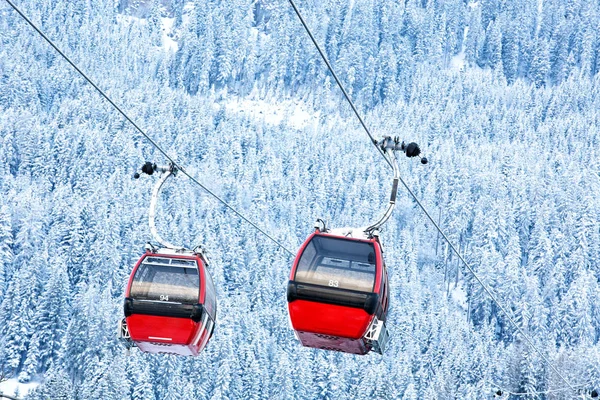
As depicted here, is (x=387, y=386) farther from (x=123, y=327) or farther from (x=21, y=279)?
(x=123, y=327)

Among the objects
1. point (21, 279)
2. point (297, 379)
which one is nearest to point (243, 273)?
point (21, 279)

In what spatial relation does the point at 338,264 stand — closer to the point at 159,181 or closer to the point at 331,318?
the point at 331,318

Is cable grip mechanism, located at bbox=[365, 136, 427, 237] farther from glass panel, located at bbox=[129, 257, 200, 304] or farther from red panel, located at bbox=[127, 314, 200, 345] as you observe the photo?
red panel, located at bbox=[127, 314, 200, 345]

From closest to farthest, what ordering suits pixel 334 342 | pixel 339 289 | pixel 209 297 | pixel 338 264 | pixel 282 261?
pixel 339 289, pixel 338 264, pixel 334 342, pixel 209 297, pixel 282 261

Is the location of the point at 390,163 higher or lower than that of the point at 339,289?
higher

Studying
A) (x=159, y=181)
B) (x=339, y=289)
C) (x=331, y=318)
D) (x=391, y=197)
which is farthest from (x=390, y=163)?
(x=159, y=181)

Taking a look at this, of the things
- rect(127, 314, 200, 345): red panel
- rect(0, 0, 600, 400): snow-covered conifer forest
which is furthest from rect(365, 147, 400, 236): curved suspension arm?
rect(0, 0, 600, 400): snow-covered conifer forest
